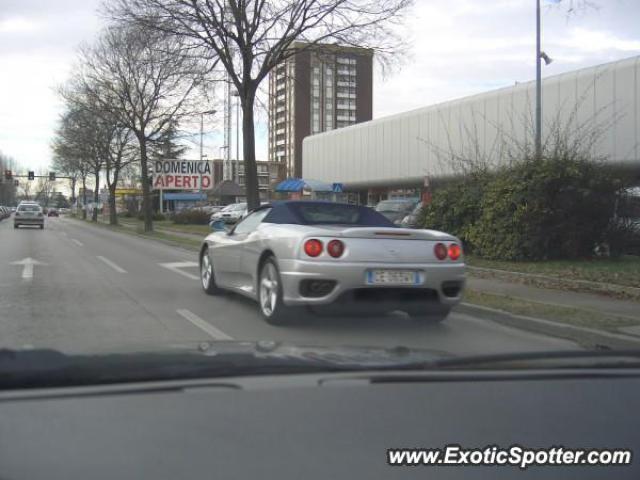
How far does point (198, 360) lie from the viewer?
2.33 m

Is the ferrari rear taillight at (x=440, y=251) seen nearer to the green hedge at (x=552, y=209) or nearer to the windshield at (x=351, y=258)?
the windshield at (x=351, y=258)

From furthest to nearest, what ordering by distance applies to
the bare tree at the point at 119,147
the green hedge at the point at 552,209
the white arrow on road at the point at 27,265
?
the bare tree at the point at 119,147 < the green hedge at the point at 552,209 < the white arrow on road at the point at 27,265

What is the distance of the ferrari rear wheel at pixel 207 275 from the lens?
1009 centimetres

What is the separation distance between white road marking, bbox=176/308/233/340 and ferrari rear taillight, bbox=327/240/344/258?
1355 millimetres

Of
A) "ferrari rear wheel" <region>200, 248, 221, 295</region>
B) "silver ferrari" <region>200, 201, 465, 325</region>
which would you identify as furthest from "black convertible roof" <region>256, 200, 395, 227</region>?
"ferrari rear wheel" <region>200, 248, 221, 295</region>

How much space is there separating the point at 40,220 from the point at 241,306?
111 feet

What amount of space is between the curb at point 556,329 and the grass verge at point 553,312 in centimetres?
12

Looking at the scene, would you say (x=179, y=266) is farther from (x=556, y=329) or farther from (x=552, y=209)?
(x=556, y=329)

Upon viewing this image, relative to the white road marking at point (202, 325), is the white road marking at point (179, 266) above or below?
above

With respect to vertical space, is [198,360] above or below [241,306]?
above

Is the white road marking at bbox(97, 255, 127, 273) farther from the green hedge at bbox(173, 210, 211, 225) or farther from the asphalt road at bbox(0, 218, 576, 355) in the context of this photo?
the green hedge at bbox(173, 210, 211, 225)

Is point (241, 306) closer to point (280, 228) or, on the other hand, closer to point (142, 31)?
point (280, 228)

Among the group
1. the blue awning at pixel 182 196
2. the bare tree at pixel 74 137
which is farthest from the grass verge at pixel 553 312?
the blue awning at pixel 182 196

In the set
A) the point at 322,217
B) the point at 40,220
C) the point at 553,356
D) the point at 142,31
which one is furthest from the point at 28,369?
the point at 40,220
